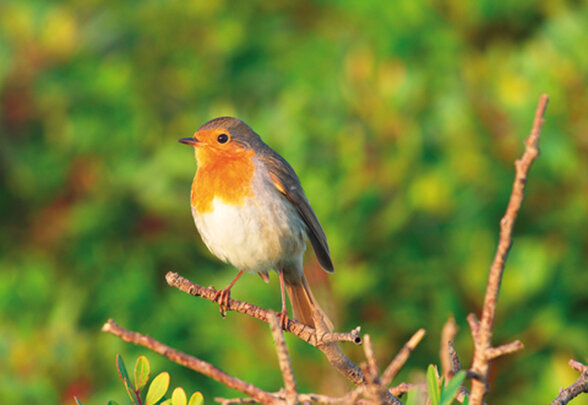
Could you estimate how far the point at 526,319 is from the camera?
4816 millimetres

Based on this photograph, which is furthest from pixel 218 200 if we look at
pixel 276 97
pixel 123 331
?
pixel 276 97

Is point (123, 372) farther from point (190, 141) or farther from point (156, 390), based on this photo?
point (190, 141)

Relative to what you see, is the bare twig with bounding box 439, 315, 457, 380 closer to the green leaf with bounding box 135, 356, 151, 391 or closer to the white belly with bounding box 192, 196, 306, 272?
the green leaf with bounding box 135, 356, 151, 391

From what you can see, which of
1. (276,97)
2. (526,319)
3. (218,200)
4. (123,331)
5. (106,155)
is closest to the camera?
(123,331)

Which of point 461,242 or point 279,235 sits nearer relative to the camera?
point 279,235

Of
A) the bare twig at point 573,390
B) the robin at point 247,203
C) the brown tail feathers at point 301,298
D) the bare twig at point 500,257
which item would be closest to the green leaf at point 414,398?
the bare twig at point 500,257

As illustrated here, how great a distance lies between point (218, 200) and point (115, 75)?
12.4ft

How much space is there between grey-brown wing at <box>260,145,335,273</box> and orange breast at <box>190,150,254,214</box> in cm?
10

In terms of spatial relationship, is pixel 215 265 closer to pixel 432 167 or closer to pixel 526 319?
pixel 432 167

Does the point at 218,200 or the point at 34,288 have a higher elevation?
the point at 34,288

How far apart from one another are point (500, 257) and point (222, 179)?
201 centimetres

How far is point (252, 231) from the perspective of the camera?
9.85 feet

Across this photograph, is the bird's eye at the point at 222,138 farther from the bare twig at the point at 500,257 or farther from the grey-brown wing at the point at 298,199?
the bare twig at the point at 500,257

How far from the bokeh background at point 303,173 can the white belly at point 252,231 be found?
1.15 metres
